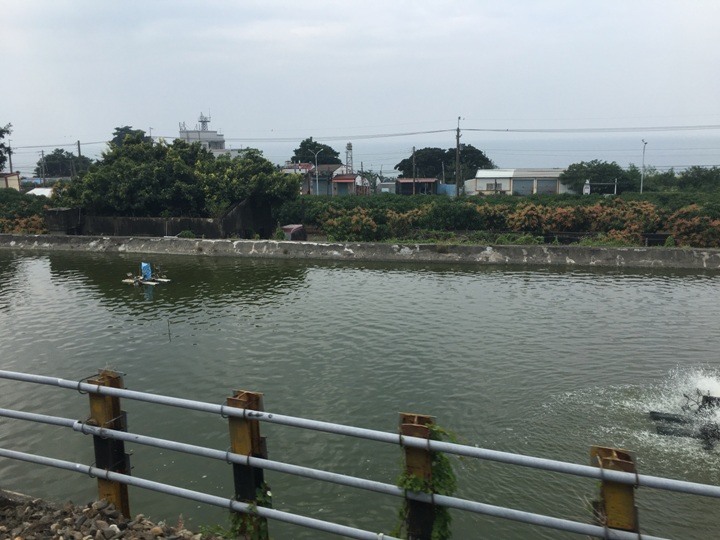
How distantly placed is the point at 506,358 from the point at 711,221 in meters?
18.3

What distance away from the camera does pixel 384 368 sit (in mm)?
11453

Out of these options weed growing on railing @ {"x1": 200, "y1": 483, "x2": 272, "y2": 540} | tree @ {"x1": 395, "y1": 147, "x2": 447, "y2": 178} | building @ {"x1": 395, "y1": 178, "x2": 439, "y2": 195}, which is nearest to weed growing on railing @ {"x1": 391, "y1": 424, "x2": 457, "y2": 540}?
weed growing on railing @ {"x1": 200, "y1": 483, "x2": 272, "y2": 540}

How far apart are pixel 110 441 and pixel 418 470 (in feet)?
8.77

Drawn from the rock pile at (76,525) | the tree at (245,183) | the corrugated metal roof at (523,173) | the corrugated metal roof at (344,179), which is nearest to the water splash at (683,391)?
the rock pile at (76,525)

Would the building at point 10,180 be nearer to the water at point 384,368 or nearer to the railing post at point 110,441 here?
the water at point 384,368

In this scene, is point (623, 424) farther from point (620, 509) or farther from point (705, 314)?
point (705, 314)

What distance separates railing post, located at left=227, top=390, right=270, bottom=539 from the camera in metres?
4.30

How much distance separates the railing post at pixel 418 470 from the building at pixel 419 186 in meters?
56.1

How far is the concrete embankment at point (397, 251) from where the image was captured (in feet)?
73.7

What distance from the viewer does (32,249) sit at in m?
29.2

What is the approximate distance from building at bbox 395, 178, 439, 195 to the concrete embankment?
35.1 m

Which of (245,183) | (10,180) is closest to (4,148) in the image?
(10,180)

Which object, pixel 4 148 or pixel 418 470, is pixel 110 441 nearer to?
pixel 418 470

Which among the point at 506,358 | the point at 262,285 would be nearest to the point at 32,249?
the point at 262,285
